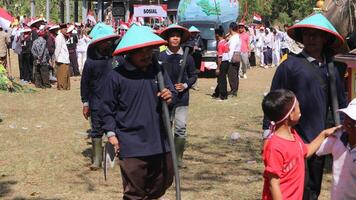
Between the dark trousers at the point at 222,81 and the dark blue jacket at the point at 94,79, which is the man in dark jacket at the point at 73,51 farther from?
the dark blue jacket at the point at 94,79

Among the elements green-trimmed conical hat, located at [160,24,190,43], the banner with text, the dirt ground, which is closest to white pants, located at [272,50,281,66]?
the banner with text

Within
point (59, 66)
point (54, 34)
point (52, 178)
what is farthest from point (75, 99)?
point (52, 178)

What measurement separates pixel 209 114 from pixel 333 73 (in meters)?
7.57

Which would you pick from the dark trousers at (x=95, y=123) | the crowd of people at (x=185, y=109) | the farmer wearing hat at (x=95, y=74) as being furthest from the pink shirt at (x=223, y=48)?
the farmer wearing hat at (x=95, y=74)

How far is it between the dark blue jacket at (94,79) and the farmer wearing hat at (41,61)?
9294 mm

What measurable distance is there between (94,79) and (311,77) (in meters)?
3.42

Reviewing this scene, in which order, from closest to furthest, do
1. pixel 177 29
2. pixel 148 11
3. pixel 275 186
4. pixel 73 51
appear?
pixel 275 186 < pixel 177 29 < pixel 73 51 < pixel 148 11

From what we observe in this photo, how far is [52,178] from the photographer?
712 cm

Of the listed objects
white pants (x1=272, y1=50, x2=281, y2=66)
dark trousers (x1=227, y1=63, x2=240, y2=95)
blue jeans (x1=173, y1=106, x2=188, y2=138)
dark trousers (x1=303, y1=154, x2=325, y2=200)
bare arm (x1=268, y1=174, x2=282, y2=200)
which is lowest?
white pants (x1=272, y1=50, x2=281, y2=66)

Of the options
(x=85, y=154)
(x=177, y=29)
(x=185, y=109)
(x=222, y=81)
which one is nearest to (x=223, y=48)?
(x=222, y=81)

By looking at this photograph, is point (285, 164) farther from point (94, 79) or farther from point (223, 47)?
point (223, 47)

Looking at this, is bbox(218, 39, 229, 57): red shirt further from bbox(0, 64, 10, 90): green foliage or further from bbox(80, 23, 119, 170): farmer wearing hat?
bbox(80, 23, 119, 170): farmer wearing hat

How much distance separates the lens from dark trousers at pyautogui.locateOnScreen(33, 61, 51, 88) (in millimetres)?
16516

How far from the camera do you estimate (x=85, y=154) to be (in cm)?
848
